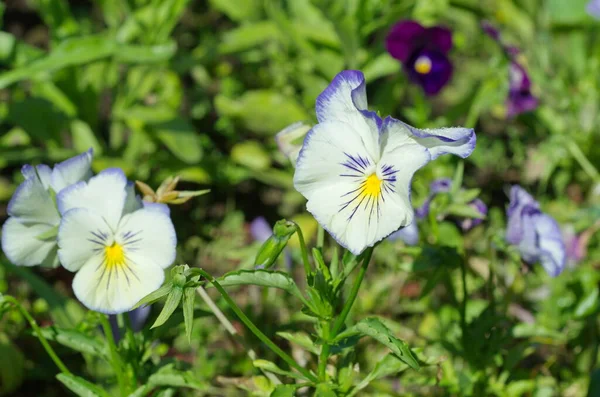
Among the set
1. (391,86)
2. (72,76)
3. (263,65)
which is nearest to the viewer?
(72,76)

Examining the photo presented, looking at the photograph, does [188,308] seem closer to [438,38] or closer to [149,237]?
[149,237]

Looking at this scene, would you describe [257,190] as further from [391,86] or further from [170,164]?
[391,86]

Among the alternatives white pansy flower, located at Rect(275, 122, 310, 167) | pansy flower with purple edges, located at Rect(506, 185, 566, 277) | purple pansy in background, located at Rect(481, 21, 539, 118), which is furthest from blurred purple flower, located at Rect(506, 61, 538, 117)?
white pansy flower, located at Rect(275, 122, 310, 167)

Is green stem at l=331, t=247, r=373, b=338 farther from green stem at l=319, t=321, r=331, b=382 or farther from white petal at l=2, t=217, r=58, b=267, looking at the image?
white petal at l=2, t=217, r=58, b=267

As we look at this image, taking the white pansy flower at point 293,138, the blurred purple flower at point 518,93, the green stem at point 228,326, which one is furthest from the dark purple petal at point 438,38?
the green stem at point 228,326

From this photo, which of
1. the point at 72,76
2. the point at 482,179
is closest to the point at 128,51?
the point at 72,76

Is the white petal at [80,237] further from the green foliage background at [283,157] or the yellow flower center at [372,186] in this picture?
the yellow flower center at [372,186]

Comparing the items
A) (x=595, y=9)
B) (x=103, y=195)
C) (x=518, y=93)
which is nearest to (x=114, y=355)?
(x=103, y=195)
